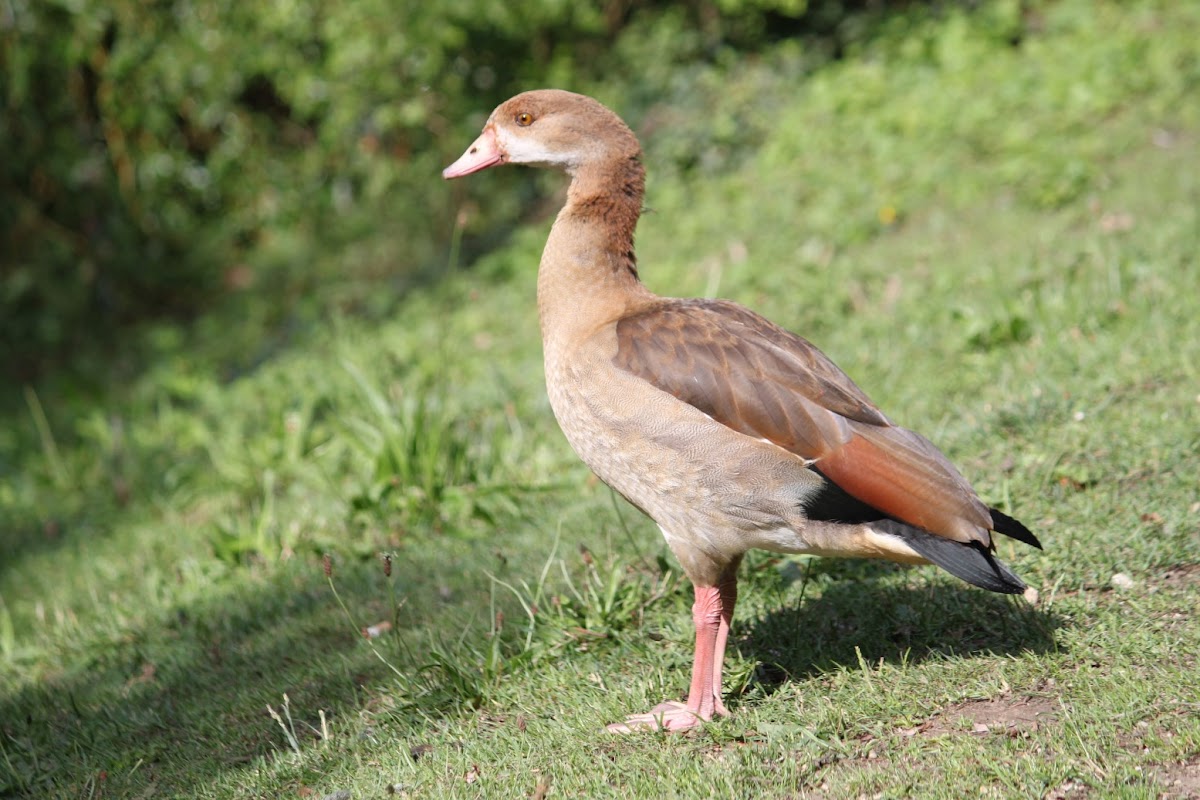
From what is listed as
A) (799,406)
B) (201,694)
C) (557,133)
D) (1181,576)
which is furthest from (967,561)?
(201,694)

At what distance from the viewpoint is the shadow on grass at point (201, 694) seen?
4.04m

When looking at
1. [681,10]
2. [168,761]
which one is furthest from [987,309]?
[681,10]

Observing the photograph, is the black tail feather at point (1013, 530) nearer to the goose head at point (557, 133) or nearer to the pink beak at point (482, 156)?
the goose head at point (557, 133)

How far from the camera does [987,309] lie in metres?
6.46

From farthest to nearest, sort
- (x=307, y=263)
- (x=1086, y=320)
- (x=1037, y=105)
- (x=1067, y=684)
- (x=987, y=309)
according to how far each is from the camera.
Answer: (x=307, y=263), (x=1037, y=105), (x=987, y=309), (x=1086, y=320), (x=1067, y=684)

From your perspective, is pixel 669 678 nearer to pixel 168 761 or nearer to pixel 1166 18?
pixel 168 761

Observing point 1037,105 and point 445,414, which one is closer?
point 445,414

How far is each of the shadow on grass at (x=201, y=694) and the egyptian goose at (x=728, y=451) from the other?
1.21 m

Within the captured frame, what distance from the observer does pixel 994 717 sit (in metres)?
3.46

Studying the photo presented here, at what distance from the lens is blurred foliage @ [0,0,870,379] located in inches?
400

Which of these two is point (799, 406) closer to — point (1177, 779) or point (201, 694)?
point (1177, 779)

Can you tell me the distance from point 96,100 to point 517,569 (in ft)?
26.4

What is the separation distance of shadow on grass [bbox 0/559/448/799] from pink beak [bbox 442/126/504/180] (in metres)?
1.67

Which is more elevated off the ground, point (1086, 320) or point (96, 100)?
point (96, 100)
